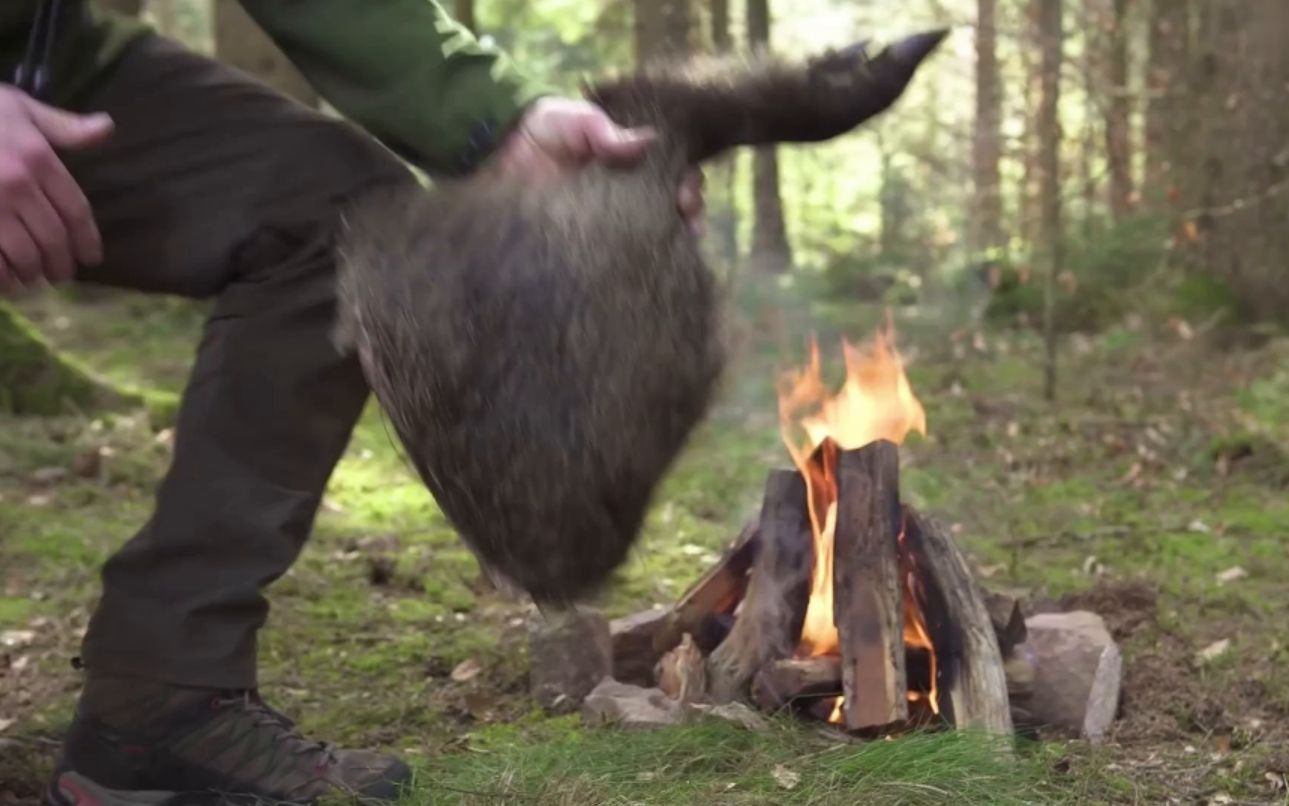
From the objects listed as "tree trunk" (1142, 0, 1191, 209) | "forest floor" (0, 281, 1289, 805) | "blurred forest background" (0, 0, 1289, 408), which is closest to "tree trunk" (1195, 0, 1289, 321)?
"blurred forest background" (0, 0, 1289, 408)

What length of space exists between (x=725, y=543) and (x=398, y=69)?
2.71 meters

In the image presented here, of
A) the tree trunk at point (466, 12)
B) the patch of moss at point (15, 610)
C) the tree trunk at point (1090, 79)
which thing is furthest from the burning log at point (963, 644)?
the tree trunk at point (466, 12)

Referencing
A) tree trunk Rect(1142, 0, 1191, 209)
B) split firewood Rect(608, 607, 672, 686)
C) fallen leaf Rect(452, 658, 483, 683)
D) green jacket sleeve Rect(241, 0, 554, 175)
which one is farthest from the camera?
tree trunk Rect(1142, 0, 1191, 209)

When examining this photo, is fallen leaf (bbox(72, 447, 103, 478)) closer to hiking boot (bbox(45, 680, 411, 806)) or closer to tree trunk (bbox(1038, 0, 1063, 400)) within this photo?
hiking boot (bbox(45, 680, 411, 806))

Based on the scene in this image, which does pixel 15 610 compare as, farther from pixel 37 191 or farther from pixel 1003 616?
pixel 1003 616

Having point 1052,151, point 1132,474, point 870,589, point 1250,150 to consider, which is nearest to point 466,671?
point 870,589

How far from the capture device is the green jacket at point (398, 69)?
2.28 metres

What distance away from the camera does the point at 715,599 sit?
328 cm

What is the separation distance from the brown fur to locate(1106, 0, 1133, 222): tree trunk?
5.19 metres

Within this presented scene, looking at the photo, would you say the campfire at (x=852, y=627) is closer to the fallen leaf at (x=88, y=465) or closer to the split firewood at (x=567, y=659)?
the split firewood at (x=567, y=659)

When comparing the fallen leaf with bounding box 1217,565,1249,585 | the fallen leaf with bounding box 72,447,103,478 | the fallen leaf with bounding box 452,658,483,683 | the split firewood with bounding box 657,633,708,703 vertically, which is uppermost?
the fallen leaf with bounding box 72,447,103,478

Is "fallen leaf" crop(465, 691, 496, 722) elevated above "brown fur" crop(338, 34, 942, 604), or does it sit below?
below

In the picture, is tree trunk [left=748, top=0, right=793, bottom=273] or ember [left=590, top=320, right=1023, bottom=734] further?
tree trunk [left=748, top=0, right=793, bottom=273]

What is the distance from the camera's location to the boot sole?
254 cm
